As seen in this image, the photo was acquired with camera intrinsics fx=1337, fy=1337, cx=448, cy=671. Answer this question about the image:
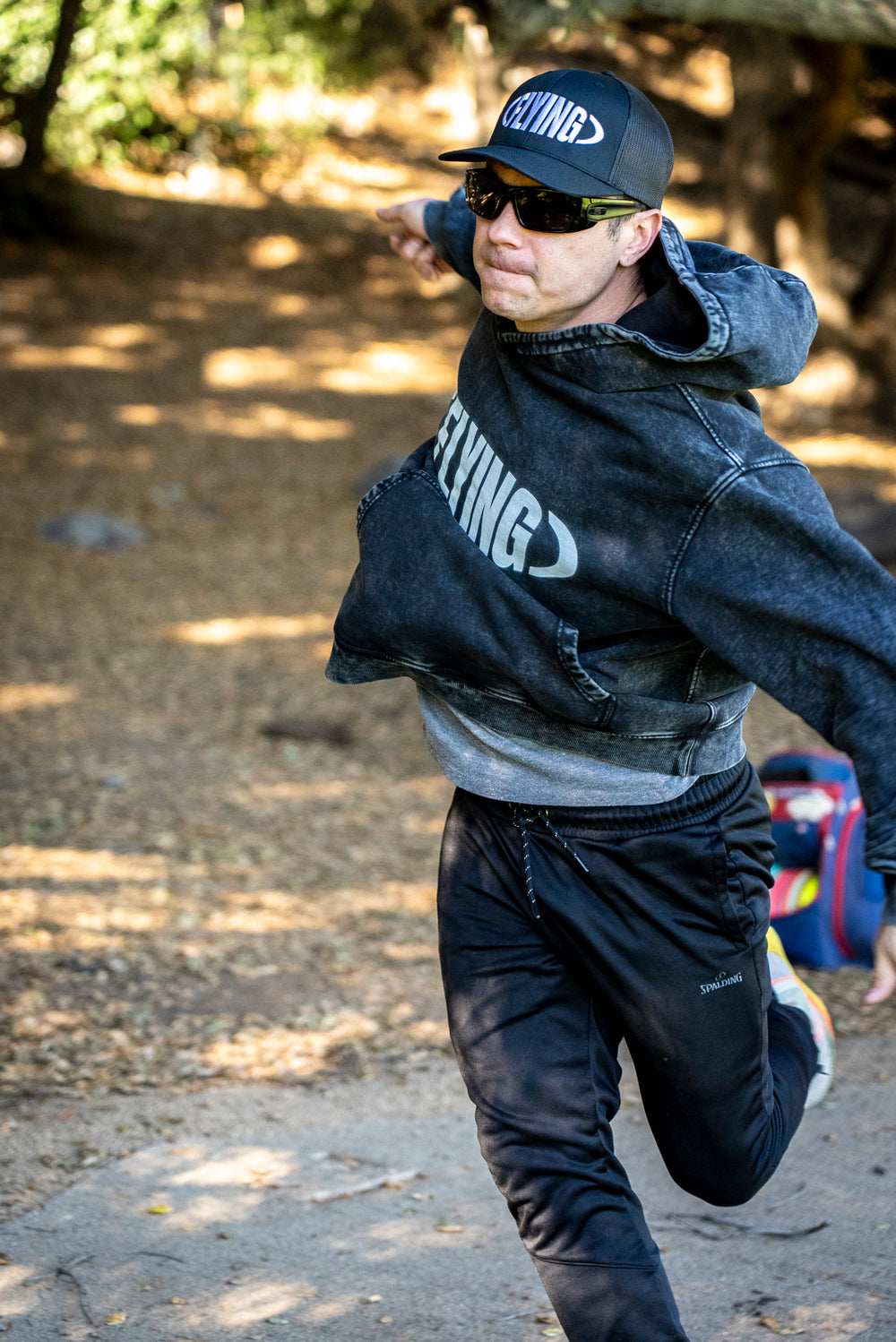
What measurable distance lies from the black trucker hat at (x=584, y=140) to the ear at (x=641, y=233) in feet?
0.07

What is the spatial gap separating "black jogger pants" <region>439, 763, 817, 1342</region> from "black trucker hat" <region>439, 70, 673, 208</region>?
2.87ft

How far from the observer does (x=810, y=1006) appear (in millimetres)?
2527

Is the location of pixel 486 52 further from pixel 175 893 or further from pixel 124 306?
pixel 175 893

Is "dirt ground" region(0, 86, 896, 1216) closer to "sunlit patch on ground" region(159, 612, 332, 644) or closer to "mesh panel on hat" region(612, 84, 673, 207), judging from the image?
"sunlit patch on ground" region(159, 612, 332, 644)

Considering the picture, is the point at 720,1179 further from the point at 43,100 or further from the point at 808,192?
the point at 43,100

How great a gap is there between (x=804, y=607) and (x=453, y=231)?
117 cm

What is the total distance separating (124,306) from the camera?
35.2 ft

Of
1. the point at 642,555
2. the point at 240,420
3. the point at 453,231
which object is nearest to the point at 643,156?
the point at 642,555

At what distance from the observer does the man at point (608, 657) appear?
1775 mm

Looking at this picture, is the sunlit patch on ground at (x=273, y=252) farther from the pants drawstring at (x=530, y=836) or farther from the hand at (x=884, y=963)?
the hand at (x=884, y=963)

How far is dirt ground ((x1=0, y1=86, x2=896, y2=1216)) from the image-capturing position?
11.5 feet

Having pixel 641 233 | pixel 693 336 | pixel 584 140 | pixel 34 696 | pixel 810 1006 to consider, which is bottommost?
pixel 34 696

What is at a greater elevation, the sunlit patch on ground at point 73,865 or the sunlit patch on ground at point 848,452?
the sunlit patch on ground at point 848,452

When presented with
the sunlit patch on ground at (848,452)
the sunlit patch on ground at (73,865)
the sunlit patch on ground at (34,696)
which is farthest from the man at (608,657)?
the sunlit patch on ground at (848,452)
